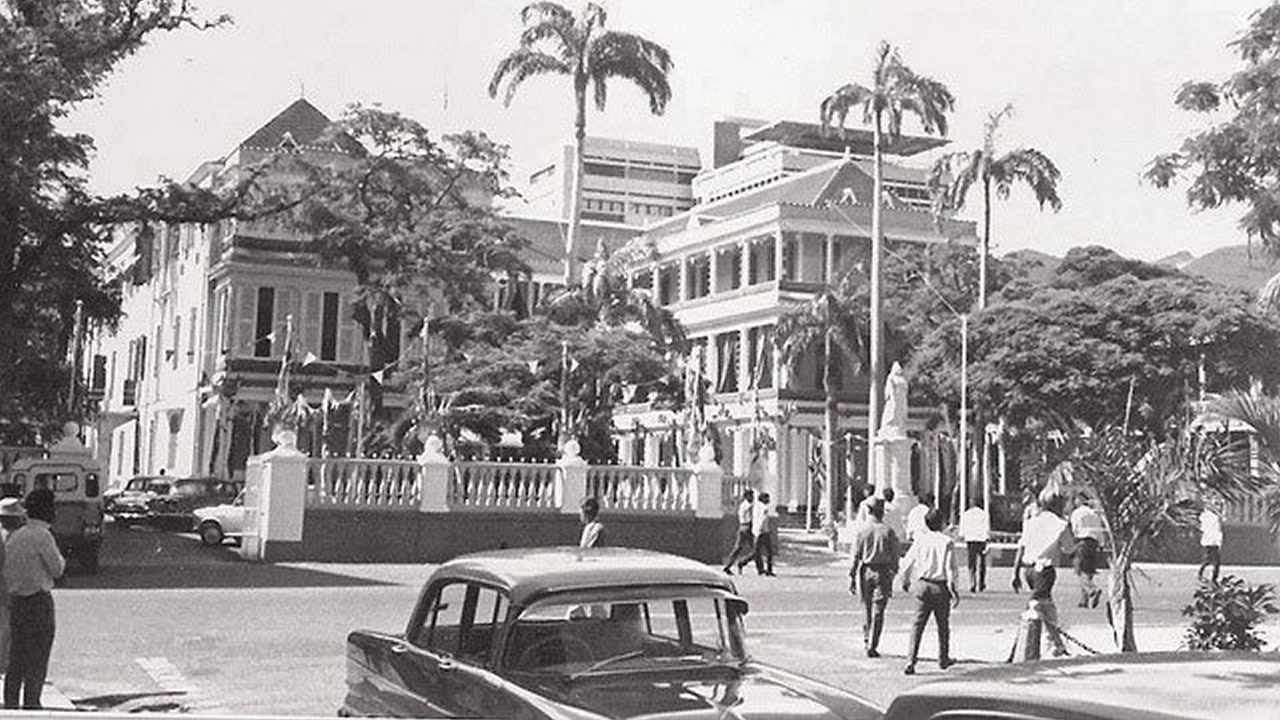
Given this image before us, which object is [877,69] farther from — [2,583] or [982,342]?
[982,342]

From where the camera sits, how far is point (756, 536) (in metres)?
10.5

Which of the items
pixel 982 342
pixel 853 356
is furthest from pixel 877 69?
pixel 982 342

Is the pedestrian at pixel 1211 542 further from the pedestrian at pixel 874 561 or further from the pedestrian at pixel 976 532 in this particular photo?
the pedestrian at pixel 874 561

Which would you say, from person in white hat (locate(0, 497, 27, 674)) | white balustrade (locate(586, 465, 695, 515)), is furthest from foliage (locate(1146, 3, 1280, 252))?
person in white hat (locate(0, 497, 27, 674))

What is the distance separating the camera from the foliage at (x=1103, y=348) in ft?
30.2

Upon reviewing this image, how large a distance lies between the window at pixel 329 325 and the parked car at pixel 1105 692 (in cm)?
430

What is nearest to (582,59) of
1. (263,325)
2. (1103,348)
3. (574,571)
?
(263,325)

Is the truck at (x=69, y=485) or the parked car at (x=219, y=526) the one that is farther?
the parked car at (x=219, y=526)

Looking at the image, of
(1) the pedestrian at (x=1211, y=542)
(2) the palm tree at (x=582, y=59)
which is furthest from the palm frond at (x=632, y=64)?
(1) the pedestrian at (x=1211, y=542)

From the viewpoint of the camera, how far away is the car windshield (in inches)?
172

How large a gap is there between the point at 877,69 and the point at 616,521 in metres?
4.02

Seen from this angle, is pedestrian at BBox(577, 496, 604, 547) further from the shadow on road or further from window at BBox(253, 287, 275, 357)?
window at BBox(253, 287, 275, 357)

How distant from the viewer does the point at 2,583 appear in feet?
18.9

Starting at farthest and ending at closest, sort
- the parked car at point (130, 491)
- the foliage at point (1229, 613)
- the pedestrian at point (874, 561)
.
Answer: the pedestrian at point (874, 561), the parked car at point (130, 491), the foliage at point (1229, 613)
